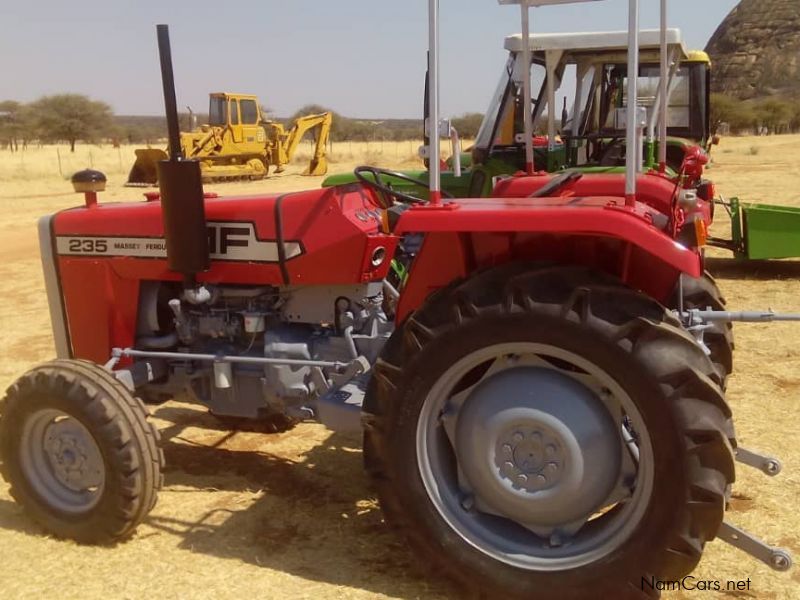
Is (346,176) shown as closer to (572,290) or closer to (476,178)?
(476,178)

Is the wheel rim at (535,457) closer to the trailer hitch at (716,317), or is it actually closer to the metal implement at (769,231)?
the trailer hitch at (716,317)

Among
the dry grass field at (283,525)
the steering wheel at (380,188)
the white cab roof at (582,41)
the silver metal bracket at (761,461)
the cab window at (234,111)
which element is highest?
the cab window at (234,111)

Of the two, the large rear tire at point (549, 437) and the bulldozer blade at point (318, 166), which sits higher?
the bulldozer blade at point (318, 166)

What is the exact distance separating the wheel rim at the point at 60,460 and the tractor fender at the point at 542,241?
4.47 feet

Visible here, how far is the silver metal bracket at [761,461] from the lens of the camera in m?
2.65

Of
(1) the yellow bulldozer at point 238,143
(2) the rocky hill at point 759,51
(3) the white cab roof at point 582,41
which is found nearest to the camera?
(3) the white cab roof at point 582,41

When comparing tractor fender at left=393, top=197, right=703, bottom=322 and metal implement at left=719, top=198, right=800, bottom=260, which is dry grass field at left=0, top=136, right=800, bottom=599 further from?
metal implement at left=719, top=198, right=800, bottom=260

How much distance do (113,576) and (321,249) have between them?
4.70 ft

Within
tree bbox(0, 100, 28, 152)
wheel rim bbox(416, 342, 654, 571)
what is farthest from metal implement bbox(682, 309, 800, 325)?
tree bbox(0, 100, 28, 152)

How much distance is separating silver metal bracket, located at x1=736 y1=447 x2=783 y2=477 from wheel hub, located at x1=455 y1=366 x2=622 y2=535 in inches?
20.4

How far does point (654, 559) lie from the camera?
93.7 inches

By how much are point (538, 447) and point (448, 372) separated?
1.22 feet

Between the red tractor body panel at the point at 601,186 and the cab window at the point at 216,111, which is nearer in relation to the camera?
the red tractor body panel at the point at 601,186

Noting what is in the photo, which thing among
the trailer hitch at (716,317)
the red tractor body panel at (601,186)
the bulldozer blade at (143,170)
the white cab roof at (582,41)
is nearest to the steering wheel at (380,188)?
the red tractor body panel at (601,186)
